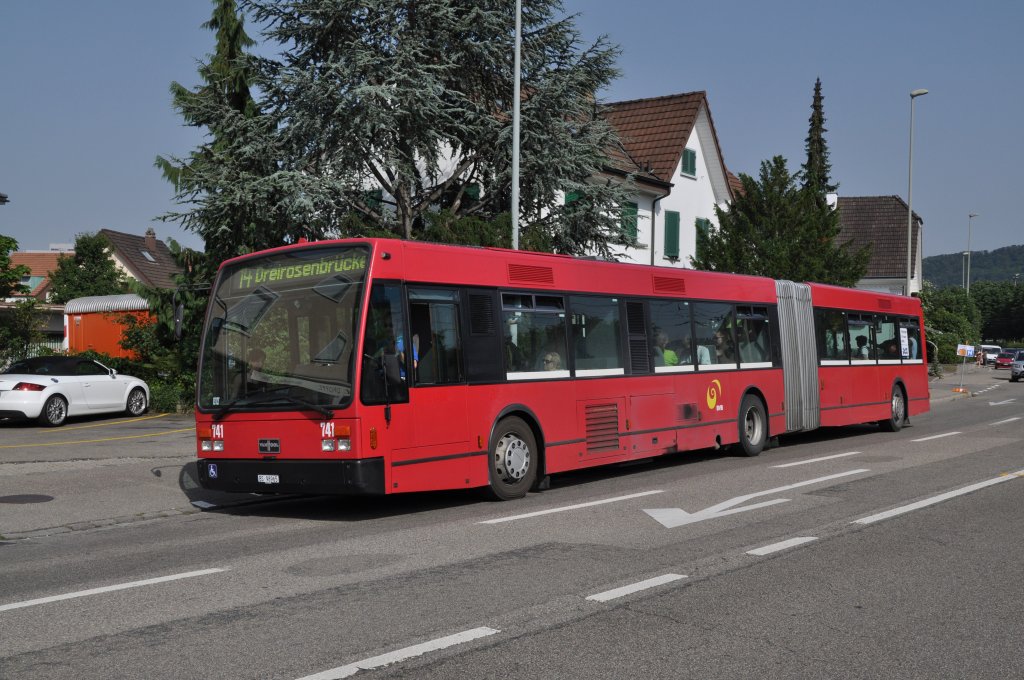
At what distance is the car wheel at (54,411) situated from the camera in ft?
70.1

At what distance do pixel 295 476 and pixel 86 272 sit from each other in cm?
5474

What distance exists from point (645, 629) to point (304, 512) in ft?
21.0

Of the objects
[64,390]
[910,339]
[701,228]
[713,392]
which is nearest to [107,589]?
[713,392]

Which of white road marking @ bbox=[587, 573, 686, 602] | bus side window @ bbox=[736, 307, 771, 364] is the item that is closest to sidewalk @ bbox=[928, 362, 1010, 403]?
bus side window @ bbox=[736, 307, 771, 364]

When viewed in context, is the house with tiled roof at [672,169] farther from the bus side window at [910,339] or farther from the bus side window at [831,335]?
the bus side window at [831,335]

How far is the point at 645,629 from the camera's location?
596 cm

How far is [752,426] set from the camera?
17750 millimetres

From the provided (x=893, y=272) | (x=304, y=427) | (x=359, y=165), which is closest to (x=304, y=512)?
(x=304, y=427)

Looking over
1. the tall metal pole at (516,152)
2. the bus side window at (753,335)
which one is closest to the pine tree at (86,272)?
the tall metal pole at (516,152)

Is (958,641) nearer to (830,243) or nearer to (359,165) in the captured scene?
(359,165)

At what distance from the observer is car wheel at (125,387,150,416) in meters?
23.7

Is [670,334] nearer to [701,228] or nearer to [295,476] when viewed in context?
[295,476]

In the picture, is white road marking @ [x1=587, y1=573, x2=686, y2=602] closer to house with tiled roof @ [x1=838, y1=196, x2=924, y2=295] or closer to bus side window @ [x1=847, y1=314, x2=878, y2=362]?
bus side window @ [x1=847, y1=314, x2=878, y2=362]

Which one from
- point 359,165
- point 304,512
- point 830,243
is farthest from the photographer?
point 830,243
